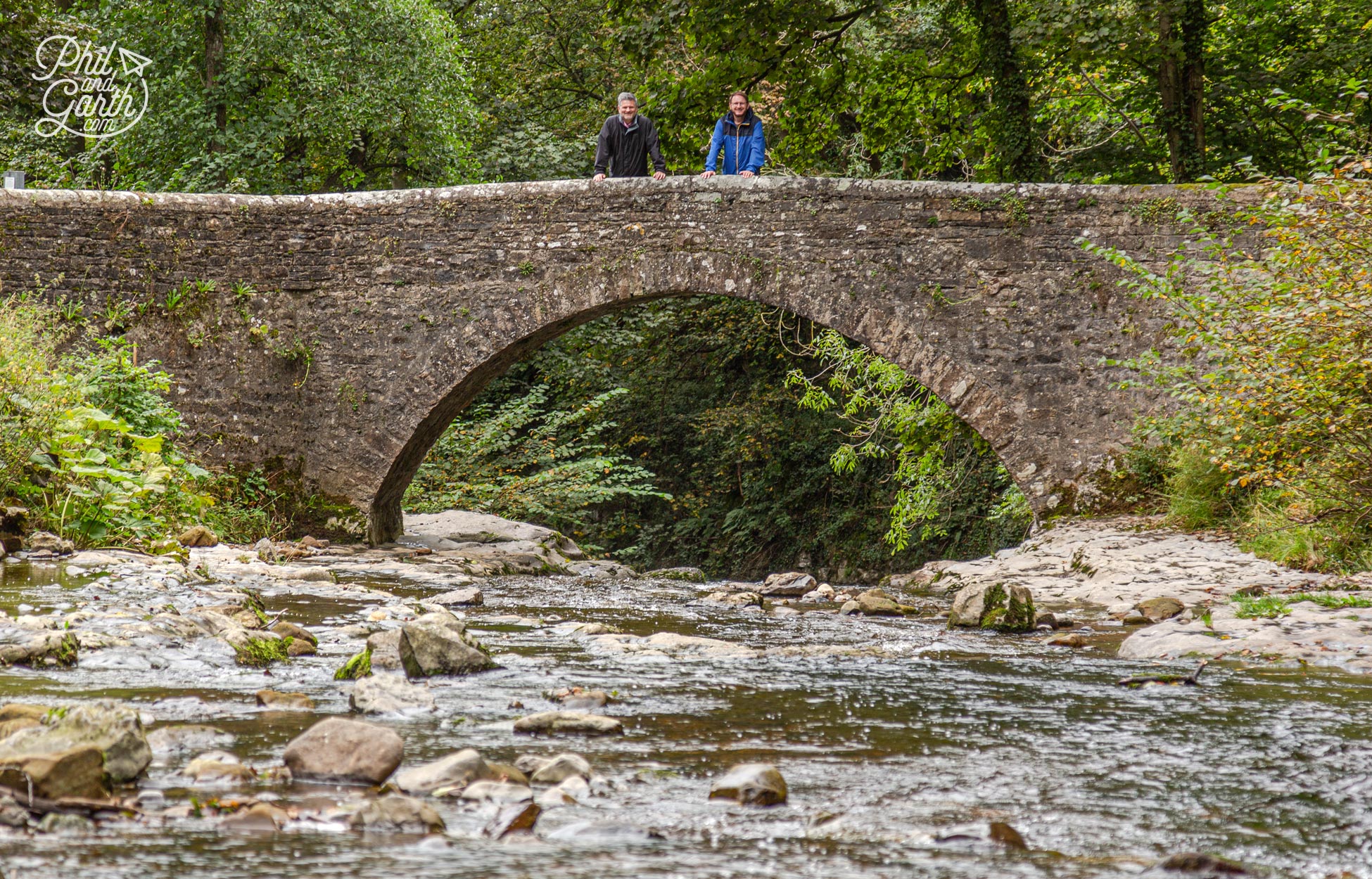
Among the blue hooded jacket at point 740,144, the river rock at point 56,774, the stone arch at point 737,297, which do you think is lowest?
the river rock at point 56,774

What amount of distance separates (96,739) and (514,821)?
90 centimetres

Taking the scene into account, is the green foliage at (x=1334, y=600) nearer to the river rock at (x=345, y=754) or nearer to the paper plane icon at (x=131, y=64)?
the river rock at (x=345, y=754)

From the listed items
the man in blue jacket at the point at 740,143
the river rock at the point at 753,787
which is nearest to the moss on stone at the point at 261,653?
the river rock at the point at 753,787

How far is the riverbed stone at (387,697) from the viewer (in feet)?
11.2

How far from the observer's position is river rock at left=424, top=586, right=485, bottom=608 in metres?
6.57

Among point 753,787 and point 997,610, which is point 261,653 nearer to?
point 753,787

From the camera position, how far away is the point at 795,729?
338 cm

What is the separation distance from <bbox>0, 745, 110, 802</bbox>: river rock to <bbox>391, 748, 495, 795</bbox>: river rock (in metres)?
0.59

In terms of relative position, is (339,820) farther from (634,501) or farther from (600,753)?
(634,501)

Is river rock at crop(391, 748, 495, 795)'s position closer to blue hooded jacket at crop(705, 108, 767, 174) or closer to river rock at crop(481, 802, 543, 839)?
river rock at crop(481, 802, 543, 839)

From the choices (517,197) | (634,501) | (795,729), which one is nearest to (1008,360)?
(517,197)

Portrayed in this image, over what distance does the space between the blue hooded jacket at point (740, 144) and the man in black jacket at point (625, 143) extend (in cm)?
51

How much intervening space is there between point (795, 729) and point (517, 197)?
278 inches

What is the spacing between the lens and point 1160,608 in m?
6.08
